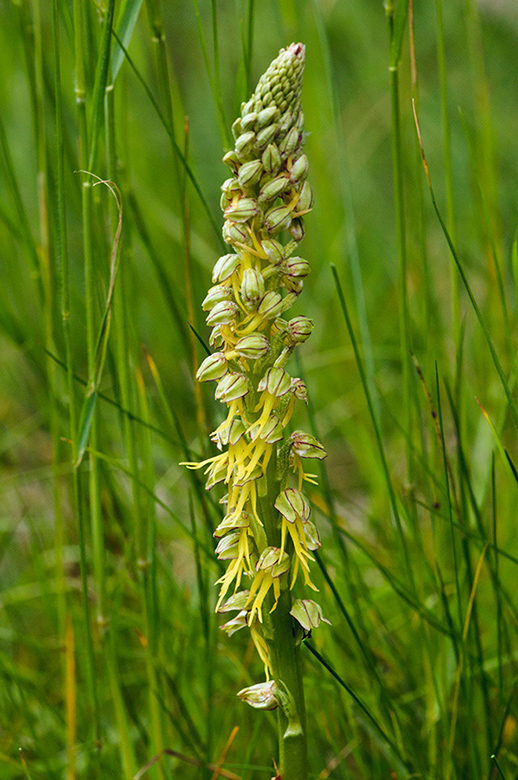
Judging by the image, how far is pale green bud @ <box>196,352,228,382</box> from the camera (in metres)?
0.73

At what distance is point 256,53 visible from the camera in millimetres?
4031

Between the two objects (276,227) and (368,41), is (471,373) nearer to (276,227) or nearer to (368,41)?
(276,227)

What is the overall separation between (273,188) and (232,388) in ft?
0.66

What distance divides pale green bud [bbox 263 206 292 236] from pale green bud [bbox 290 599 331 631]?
386 millimetres

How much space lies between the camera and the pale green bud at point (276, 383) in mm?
681

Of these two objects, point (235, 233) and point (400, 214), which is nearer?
point (235, 233)

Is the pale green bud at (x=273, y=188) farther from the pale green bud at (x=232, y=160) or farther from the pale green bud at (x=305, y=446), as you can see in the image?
the pale green bud at (x=305, y=446)

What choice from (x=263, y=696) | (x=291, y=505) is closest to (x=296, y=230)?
(x=291, y=505)

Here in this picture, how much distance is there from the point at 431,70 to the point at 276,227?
411 cm

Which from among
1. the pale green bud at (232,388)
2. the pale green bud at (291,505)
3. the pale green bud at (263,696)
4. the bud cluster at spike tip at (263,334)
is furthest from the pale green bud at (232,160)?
the pale green bud at (263,696)

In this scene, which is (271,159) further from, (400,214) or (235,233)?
(400,214)

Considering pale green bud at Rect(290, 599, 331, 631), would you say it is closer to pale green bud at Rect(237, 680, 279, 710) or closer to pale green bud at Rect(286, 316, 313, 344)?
pale green bud at Rect(237, 680, 279, 710)

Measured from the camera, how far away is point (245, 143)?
68 centimetres

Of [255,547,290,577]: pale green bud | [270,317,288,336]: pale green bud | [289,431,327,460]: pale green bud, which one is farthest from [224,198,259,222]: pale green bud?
[255,547,290,577]: pale green bud
